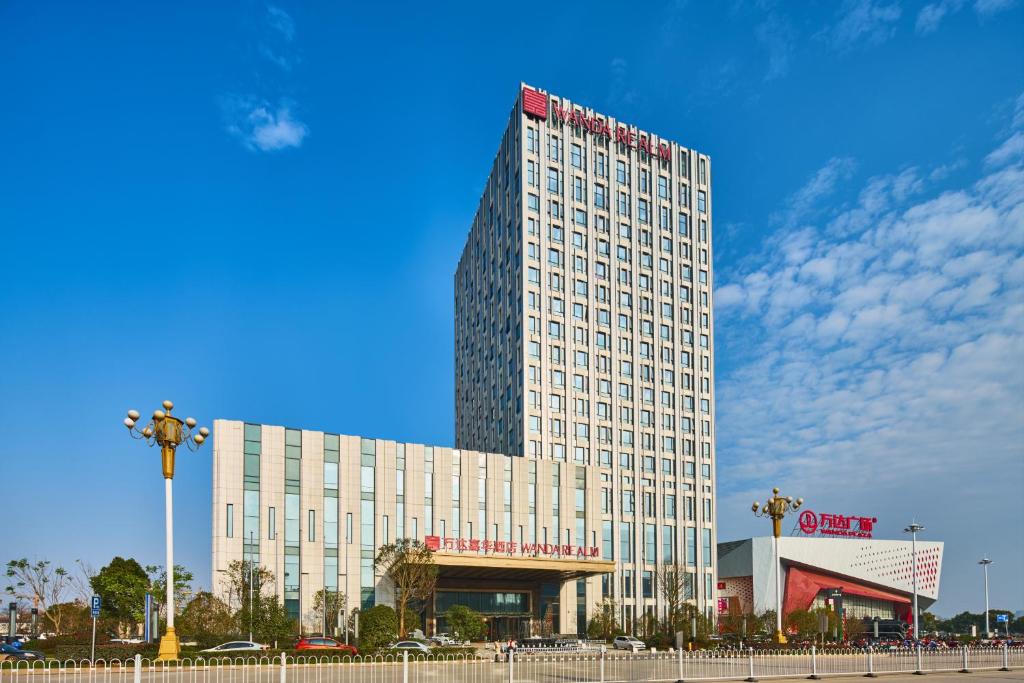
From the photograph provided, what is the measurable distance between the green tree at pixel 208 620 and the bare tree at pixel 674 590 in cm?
3309

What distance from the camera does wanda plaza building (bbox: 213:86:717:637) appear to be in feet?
218

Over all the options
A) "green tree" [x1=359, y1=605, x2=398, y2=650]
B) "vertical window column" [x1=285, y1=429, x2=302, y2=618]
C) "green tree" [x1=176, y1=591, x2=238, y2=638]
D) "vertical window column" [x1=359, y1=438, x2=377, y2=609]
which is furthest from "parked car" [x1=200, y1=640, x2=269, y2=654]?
"vertical window column" [x1=359, y1=438, x2=377, y2=609]

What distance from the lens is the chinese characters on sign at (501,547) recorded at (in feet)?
231

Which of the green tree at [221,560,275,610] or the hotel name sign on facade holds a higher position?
the hotel name sign on facade

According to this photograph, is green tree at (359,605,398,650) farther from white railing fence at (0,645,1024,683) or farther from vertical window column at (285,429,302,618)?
white railing fence at (0,645,1024,683)

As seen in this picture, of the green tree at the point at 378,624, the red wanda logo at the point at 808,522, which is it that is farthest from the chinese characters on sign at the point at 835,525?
the green tree at the point at 378,624

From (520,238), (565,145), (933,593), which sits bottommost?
(933,593)

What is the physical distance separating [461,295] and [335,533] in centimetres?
6389

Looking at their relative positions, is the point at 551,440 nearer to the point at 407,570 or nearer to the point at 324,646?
the point at 407,570

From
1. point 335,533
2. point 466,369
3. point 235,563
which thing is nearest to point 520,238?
point 466,369

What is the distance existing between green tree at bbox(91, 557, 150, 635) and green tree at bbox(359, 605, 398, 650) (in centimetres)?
2172

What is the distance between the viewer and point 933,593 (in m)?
110

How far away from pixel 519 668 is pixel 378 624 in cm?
2887

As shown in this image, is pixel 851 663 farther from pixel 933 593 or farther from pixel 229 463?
pixel 933 593
